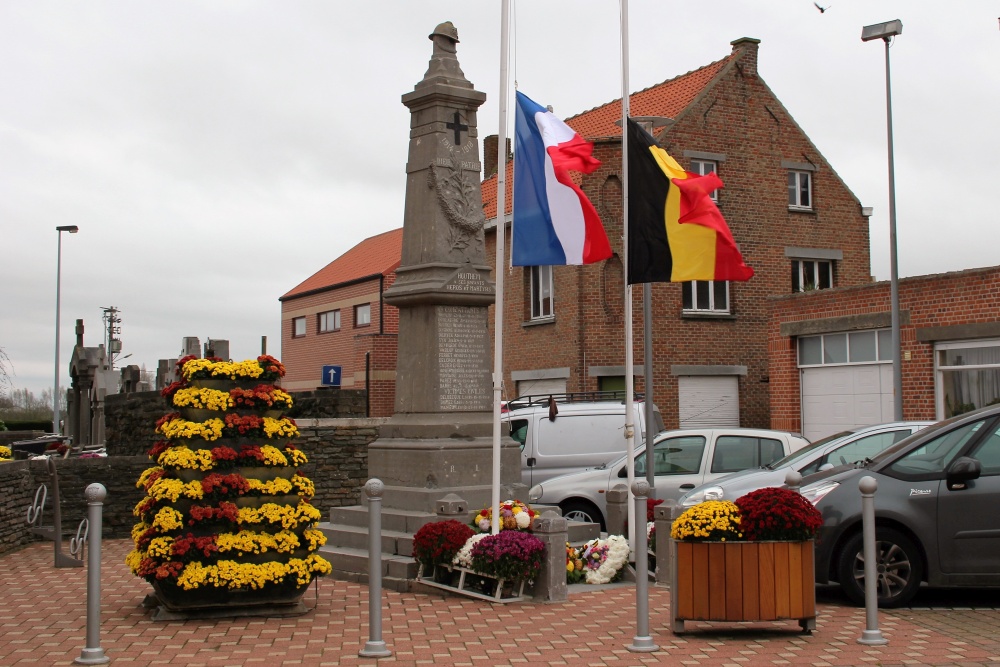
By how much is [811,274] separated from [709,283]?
336 cm

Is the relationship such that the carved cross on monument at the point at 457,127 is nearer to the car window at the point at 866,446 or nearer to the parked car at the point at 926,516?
the parked car at the point at 926,516

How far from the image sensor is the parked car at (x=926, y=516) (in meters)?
9.38

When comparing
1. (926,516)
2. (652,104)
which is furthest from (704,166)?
(926,516)

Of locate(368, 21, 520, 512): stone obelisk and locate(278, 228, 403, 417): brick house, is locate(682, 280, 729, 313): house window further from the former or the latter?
locate(368, 21, 520, 512): stone obelisk

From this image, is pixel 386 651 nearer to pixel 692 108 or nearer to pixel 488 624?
pixel 488 624

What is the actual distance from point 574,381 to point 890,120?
9.37 m

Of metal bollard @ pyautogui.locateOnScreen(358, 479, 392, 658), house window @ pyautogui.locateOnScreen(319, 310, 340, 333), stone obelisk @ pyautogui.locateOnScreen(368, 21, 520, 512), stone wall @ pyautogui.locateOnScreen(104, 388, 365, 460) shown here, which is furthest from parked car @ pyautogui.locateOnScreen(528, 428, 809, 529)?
house window @ pyautogui.locateOnScreen(319, 310, 340, 333)

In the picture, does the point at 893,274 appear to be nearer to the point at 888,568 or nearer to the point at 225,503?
the point at 888,568

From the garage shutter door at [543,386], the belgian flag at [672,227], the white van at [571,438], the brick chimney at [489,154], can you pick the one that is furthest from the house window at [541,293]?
the belgian flag at [672,227]

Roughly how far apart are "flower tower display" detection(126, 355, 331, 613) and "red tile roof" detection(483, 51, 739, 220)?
55.6 ft

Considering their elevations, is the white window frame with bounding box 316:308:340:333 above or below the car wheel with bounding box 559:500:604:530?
above

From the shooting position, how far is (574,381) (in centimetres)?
2625

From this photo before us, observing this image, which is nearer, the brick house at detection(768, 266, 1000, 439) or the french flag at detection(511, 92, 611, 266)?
the french flag at detection(511, 92, 611, 266)

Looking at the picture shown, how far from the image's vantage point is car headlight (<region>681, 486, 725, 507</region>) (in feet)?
36.8
